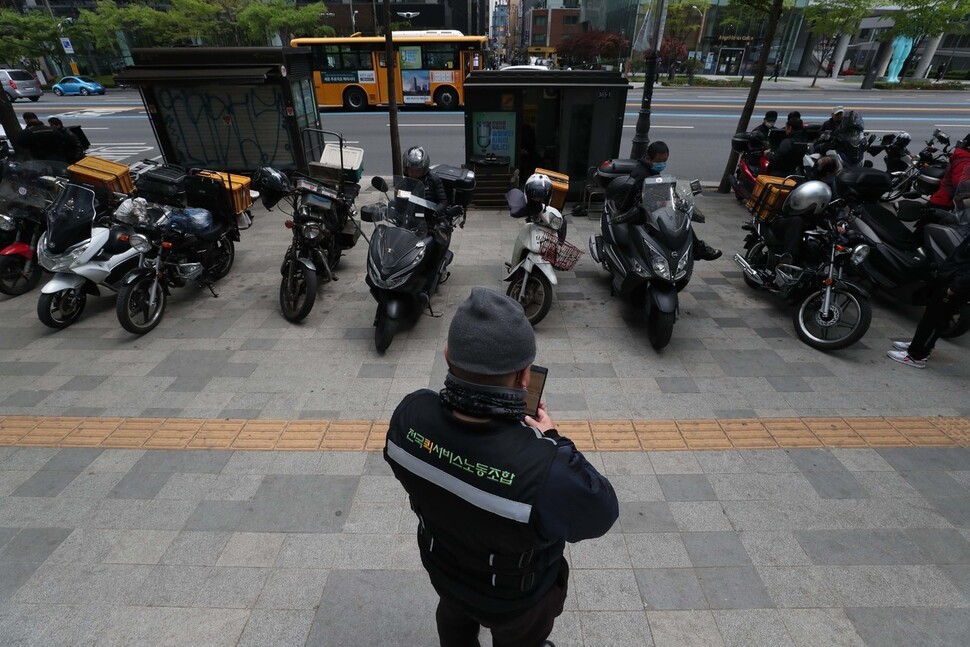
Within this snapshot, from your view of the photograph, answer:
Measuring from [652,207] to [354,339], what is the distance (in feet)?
11.6

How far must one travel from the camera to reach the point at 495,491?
136 centimetres

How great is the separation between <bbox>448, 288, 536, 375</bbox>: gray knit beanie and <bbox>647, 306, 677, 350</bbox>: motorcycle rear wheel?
3715 mm

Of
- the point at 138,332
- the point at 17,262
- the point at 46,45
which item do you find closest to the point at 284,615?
the point at 138,332

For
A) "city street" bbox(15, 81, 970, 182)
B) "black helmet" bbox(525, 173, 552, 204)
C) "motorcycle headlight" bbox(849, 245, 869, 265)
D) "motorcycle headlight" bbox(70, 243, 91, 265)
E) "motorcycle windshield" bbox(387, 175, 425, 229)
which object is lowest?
"city street" bbox(15, 81, 970, 182)

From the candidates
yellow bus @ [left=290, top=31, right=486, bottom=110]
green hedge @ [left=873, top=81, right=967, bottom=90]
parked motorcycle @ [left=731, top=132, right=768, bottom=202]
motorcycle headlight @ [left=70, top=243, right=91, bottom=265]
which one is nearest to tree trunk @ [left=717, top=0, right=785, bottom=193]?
parked motorcycle @ [left=731, top=132, right=768, bottom=202]

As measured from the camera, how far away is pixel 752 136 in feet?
29.2

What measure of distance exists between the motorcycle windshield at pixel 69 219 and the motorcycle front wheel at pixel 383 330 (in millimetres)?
3344

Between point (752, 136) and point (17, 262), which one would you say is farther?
point (752, 136)

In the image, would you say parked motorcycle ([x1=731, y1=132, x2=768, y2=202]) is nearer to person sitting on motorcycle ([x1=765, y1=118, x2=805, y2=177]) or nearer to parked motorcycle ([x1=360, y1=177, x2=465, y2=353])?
person sitting on motorcycle ([x1=765, y1=118, x2=805, y2=177])

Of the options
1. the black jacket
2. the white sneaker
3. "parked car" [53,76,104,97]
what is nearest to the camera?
the black jacket

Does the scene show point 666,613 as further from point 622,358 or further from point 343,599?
point 622,358

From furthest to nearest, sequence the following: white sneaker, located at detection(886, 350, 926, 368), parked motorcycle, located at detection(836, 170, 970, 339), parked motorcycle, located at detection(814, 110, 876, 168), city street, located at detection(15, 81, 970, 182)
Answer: city street, located at detection(15, 81, 970, 182)
parked motorcycle, located at detection(814, 110, 876, 168)
parked motorcycle, located at detection(836, 170, 970, 339)
white sneaker, located at detection(886, 350, 926, 368)

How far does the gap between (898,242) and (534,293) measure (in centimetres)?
419

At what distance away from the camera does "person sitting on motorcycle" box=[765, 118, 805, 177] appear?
8180 millimetres
